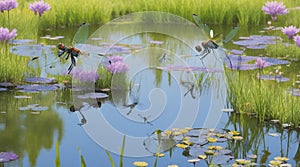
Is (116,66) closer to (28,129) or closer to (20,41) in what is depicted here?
(28,129)

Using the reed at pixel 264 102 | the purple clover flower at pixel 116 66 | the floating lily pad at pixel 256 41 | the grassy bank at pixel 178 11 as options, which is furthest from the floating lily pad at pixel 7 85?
the grassy bank at pixel 178 11

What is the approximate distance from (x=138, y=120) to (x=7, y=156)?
2.94ft

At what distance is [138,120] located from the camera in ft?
11.1

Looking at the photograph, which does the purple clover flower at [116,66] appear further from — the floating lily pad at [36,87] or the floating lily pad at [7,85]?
the floating lily pad at [7,85]

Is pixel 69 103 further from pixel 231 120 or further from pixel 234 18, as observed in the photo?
pixel 234 18

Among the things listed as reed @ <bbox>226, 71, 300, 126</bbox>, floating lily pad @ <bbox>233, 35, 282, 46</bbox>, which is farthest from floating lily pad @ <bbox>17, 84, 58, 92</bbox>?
floating lily pad @ <bbox>233, 35, 282, 46</bbox>

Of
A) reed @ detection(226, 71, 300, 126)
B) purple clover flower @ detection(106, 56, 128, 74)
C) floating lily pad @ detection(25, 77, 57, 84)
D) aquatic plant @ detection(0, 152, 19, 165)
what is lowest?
aquatic plant @ detection(0, 152, 19, 165)

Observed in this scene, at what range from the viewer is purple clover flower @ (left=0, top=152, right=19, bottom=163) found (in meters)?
2.67

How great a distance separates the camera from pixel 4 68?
411 centimetres

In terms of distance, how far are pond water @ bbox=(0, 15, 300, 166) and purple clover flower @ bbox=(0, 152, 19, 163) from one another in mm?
25

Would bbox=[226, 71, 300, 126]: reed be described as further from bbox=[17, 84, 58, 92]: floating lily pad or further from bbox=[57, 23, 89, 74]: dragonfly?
bbox=[17, 84, 58, 92]: floating lily pad

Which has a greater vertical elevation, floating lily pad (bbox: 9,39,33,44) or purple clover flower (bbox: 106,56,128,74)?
floating lily pad (bbox: 9,39,33,44)

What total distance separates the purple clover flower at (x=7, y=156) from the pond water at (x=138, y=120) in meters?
0.03

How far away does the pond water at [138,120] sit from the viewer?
2.83 m
